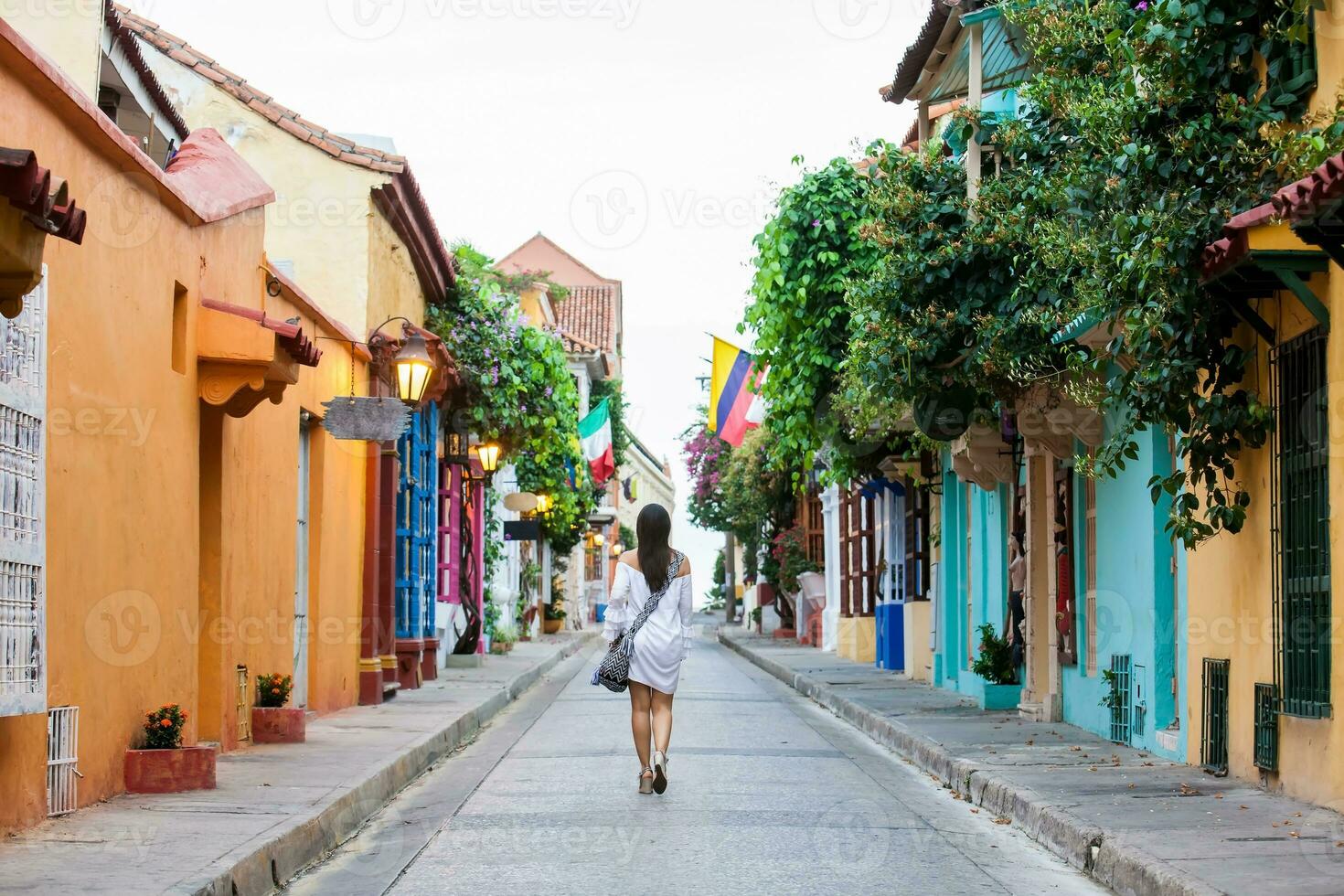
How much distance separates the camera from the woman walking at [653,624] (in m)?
10.9

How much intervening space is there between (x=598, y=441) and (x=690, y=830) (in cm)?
3106

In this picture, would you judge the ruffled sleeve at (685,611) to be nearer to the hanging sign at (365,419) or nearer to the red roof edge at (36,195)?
the hanging sign at (365,419)

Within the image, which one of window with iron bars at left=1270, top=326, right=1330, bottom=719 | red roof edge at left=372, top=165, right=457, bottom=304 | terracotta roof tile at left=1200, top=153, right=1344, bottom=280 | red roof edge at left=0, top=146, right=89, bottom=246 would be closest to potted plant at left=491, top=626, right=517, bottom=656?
red roof edge at left=372, top=165, right=457, bottom=304

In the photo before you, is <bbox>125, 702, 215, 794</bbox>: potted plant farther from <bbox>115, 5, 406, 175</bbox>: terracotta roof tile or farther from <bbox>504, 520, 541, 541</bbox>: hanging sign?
<bbox>504, 520, 541, 541</bbox>: hanging sign

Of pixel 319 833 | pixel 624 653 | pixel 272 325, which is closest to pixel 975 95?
pixel 624 653

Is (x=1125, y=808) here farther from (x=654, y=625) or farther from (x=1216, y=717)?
(x=654, y=625)

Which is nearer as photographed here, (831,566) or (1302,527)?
(1302,527)

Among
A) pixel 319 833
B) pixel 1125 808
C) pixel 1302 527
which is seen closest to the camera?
pixel 319 833

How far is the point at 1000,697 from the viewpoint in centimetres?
1714

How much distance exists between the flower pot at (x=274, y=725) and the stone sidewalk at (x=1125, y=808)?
5090 mm

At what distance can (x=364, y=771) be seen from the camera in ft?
36.0

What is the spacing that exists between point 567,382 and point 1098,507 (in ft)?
39.1

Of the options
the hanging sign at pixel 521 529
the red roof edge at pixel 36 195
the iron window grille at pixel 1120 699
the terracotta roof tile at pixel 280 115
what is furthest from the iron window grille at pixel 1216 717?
the hanging sign at pixel 521 529

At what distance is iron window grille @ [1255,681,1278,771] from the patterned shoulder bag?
3849mm
